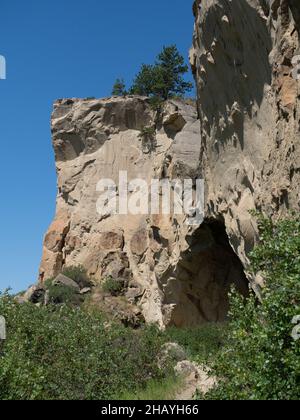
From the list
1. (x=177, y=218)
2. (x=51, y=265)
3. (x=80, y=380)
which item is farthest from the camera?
(x=51, y=265)

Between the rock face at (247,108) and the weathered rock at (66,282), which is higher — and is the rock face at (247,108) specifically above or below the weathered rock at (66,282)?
above

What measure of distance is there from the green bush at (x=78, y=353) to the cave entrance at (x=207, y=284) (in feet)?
23.2

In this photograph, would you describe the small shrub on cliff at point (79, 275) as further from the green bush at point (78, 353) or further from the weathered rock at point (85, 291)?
the green bush at point (78, 353)

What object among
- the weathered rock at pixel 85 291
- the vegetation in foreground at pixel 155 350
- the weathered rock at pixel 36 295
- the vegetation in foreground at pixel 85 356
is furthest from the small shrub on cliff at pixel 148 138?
the vegetation in foreground at pixel 85 356

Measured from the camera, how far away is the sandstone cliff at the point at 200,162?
36.2 feet

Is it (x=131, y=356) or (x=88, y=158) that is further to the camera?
(x=88, y=158)

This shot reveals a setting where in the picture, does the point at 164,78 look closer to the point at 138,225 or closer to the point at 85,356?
the point at 138,225

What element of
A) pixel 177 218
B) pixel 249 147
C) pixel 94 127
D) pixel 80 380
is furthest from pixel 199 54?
pixel 94 127

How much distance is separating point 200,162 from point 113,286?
30.7 feet

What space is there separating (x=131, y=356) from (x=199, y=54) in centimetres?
831

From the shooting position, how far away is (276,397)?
564cm

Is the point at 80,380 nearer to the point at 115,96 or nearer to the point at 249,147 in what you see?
the point at 249,147

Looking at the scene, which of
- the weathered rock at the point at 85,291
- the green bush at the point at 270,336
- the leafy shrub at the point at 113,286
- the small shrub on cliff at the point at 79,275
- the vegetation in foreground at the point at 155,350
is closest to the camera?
the green bush at the point at 270,336

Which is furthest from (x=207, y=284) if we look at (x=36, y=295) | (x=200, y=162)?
(x=36, y=295)
